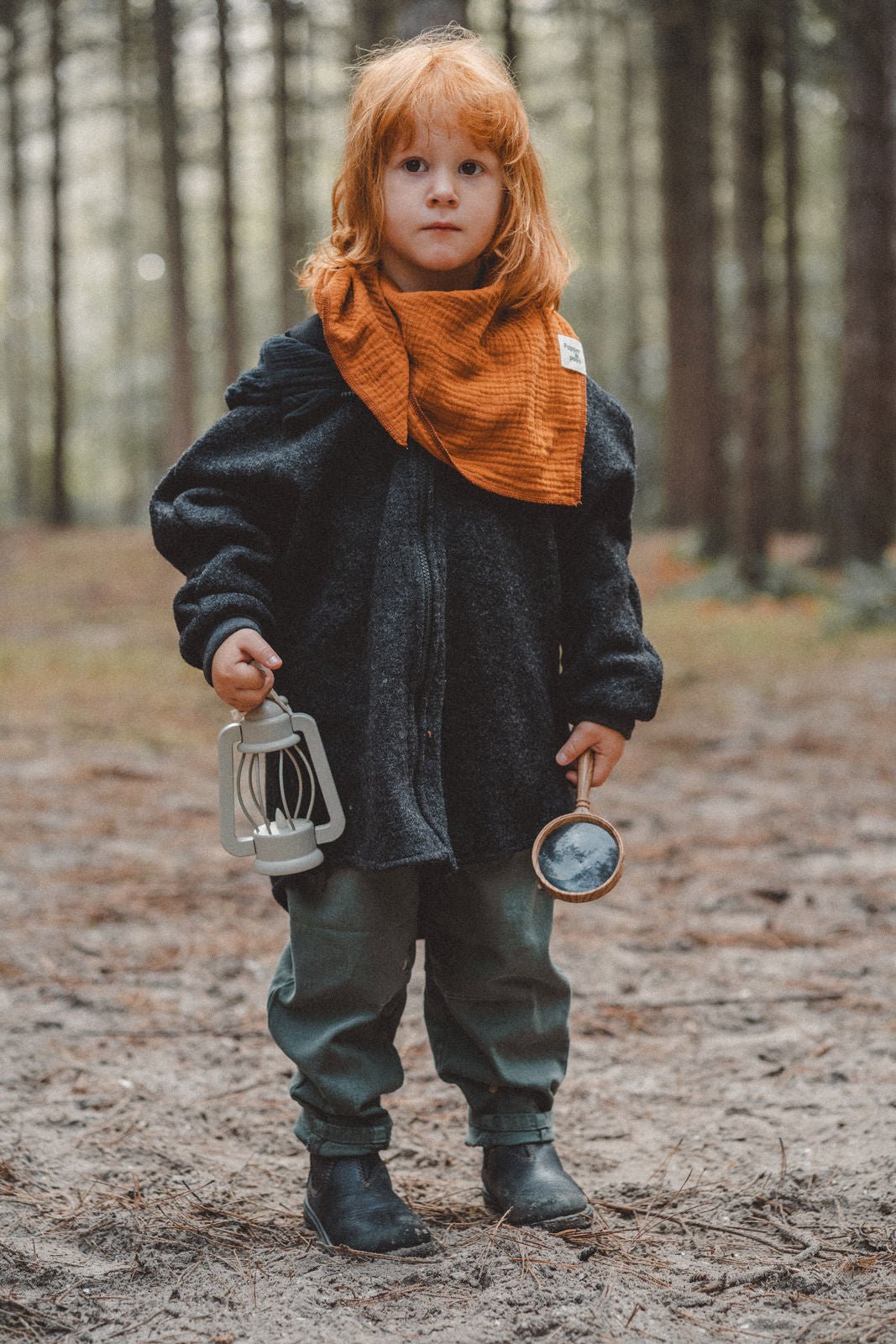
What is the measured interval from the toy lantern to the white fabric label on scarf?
0.79m

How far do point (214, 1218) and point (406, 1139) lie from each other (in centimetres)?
58

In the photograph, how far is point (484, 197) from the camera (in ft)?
7.24

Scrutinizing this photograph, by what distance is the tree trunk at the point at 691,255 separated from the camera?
44.1ft

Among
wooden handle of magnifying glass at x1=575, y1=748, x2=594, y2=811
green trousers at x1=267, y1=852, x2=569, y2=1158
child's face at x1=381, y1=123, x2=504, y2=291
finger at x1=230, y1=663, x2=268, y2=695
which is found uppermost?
child's face at x1=381, y1=123, x2=504, y2=291

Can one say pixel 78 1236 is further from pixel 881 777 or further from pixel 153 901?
pixel 881 777

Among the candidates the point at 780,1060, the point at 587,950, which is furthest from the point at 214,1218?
the point at 587,950

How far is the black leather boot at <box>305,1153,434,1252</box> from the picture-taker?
7.23 feet

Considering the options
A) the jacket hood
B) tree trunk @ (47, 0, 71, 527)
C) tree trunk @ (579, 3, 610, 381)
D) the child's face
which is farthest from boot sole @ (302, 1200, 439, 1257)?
tree trunk @ (579, 3, 610, 381)

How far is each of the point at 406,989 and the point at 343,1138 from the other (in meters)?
0.28

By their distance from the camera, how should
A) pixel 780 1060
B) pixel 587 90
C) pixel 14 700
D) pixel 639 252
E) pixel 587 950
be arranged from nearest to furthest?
pixel 780 1060 → pixel 587 950 → pixel 14 700 → pixel 587 90 → pixel 639 252

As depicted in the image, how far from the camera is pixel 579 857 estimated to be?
87.4 inches

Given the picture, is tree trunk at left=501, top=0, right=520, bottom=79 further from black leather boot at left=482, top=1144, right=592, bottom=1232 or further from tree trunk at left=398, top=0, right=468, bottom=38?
black leather boot at left=482, top=1144, right=592, bottom=1232

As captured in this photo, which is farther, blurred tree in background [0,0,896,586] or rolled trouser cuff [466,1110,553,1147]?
blurred tree in background [0,0,896,586]

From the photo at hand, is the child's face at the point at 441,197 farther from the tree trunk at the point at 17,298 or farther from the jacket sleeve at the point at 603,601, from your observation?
the tree trunk at the point at 17,298
